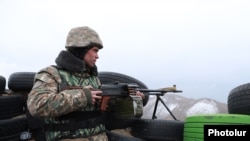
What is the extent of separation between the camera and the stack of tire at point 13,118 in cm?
517

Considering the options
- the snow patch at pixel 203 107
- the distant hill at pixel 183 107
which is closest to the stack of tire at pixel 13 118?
the distant hill at pixel 183 107

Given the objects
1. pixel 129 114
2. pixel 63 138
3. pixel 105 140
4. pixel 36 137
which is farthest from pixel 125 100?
pixel 36 137

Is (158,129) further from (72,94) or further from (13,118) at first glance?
(13,118)

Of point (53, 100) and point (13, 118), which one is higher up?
point (53, 100)

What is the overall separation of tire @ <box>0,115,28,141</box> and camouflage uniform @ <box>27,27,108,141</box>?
236 centimetres

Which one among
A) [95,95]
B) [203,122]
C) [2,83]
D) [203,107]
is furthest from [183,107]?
[95,95]

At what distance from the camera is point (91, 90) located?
9.72 ft

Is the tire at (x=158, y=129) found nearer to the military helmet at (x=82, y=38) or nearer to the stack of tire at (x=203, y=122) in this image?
the stack of tire at (x=203, y=122)

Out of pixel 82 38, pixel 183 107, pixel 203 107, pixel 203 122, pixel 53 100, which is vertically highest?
pixel 82 38

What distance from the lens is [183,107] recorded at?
47.4 ft

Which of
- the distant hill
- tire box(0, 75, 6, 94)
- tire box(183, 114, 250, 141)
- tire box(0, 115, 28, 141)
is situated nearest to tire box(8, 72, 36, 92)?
tire box(0, 75, 6, 94)

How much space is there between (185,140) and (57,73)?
64.3 inches

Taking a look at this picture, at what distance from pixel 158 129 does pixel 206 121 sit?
1.06 metres

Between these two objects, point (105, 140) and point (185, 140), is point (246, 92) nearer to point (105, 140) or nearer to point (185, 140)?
point (185, 140)
